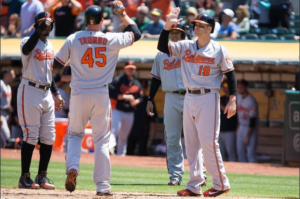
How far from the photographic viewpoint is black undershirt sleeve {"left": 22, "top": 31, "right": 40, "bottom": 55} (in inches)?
268

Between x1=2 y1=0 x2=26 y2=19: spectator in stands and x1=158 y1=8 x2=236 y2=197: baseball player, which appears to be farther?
x1=2 y1=0 x2=26 y2=19: spectator in stands

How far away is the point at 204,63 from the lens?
6301mm

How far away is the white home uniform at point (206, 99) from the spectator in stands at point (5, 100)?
8.06 m

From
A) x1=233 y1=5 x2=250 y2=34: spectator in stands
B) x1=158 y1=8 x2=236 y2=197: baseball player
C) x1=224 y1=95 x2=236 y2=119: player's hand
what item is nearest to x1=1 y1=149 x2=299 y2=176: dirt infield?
x1=233 y1=5 x2=250 y2=34: spectator in stands

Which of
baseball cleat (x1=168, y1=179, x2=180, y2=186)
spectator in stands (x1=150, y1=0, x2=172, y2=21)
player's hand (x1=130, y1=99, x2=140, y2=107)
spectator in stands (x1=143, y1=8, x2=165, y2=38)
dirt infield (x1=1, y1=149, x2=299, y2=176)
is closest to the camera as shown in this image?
baseball cleat (x1=168, y1=179, x2=180, y2=186)

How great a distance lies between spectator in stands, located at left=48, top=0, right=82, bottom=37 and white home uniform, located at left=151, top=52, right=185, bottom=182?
6692 millimetres

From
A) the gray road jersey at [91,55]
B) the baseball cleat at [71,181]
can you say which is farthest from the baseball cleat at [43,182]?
the gray road jersey at [91,55]

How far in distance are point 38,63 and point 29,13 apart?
7.67 meters

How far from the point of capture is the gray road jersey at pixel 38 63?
7059 mm

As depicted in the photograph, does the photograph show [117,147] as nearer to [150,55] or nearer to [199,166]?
[150,55]

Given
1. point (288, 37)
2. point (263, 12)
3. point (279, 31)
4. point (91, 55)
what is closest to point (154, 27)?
point (263, 12)

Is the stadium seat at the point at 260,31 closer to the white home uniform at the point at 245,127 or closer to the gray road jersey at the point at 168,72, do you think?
the white home uniform at the point at 245,127

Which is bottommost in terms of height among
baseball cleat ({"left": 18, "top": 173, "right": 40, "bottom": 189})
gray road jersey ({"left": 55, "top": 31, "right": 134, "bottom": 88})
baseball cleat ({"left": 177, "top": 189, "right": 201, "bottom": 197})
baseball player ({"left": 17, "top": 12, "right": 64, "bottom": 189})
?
baseball cleat ({"left": 18, "top": 173, "right": 40, "bottom": 189})

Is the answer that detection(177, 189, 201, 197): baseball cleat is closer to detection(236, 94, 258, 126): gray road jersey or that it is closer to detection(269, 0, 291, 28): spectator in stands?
detection(236, 94, 258, 126): gray road jersey
